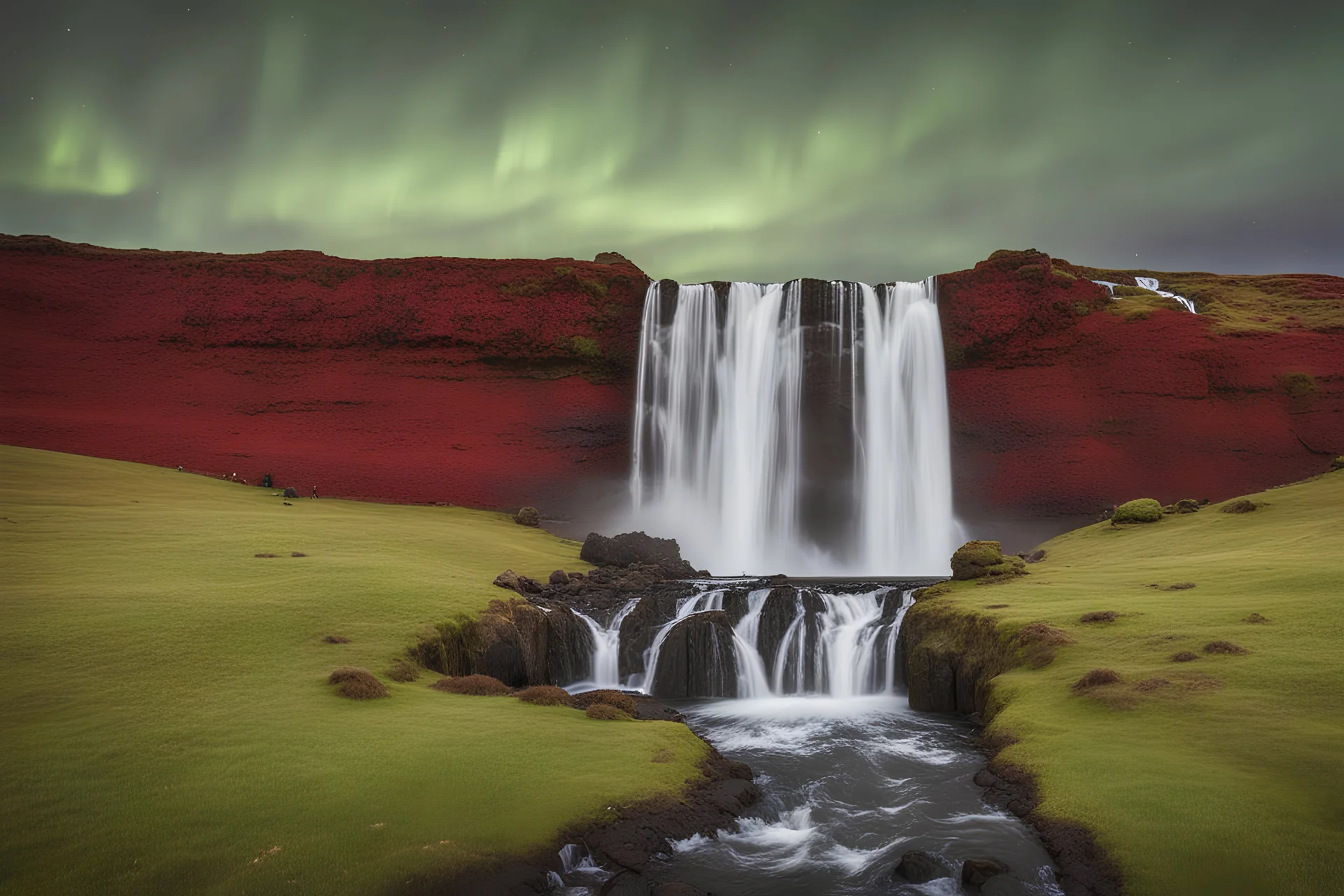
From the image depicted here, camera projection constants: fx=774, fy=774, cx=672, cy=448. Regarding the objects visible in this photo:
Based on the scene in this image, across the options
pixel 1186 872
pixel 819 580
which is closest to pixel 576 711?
pixel 1186 872

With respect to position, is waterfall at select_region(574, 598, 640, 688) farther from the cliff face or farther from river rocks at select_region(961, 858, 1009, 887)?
the cliff face

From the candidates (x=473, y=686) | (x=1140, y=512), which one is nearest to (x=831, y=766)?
(x=473, y=686)

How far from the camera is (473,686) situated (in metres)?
15.0

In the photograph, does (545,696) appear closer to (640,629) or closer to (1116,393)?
(640,629)

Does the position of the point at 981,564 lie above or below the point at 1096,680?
above

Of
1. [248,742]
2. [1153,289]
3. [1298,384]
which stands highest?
[1153,289]

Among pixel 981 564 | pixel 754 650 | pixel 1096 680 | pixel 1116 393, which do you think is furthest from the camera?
pixel 1116 393

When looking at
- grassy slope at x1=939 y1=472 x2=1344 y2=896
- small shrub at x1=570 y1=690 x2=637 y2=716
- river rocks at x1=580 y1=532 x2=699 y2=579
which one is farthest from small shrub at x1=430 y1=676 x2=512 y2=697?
river rocks at x1=580 y1=532 x2=699 y2=579

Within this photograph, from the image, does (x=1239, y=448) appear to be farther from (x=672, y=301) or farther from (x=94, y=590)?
(x=94, y=590)

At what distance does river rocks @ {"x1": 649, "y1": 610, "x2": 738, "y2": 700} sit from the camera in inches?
900

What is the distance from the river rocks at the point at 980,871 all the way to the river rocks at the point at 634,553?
83.7 feet

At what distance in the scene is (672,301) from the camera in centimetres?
5706

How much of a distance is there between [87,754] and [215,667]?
4025mm

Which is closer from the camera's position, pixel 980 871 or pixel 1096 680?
pixel 980 871
